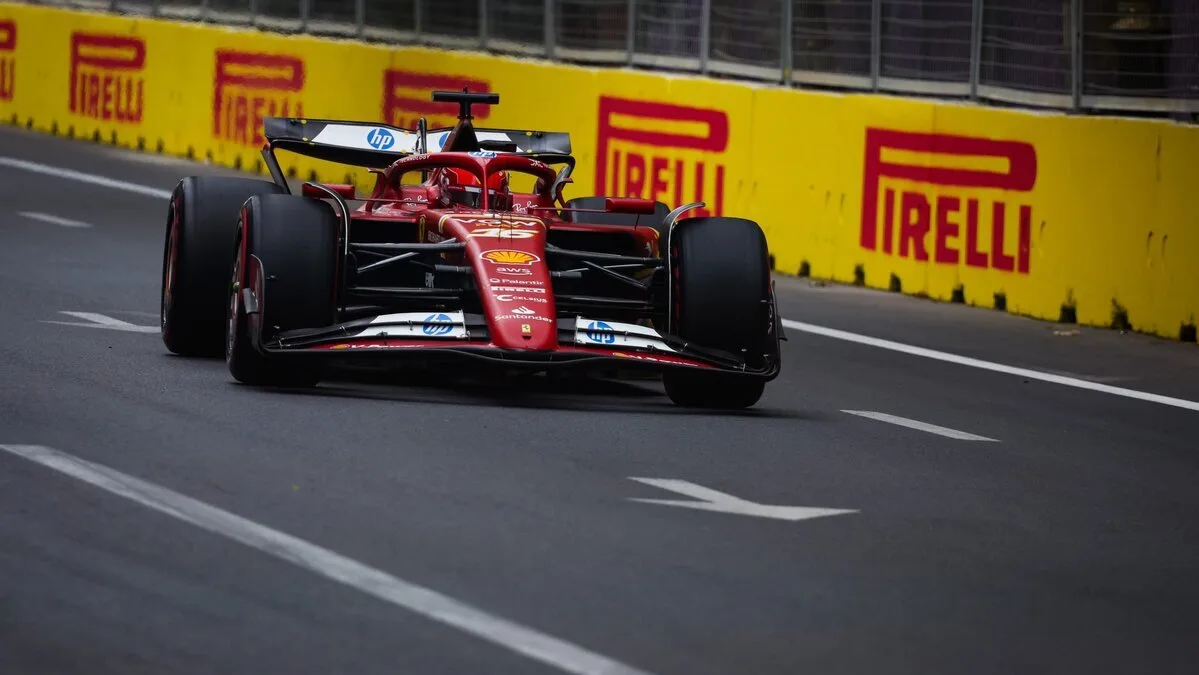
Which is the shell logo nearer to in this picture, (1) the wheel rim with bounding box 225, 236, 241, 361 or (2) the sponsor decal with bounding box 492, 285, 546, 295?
(2) the sponsor decal with bounding box 492, 285, 546, 295

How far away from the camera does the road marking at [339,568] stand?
21.7ft

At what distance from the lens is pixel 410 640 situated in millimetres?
6711

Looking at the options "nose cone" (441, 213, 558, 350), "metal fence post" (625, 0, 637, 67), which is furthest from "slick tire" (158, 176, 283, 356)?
"metal fence post" (625, 0, 637, 67)

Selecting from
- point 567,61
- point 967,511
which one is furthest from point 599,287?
point 567,61

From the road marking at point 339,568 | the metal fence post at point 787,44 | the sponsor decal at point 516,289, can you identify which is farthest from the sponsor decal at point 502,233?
the metal fence post at point 787,44

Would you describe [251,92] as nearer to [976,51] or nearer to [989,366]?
[976,51]

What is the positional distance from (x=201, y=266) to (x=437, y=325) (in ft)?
6.56

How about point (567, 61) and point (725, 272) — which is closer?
point (725, 272)

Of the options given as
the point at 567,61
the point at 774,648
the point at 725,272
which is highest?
the point at 567,61

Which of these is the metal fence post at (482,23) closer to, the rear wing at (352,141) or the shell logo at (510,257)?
the rear wing at (352,141)

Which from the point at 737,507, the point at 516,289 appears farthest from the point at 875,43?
the point at 737,507

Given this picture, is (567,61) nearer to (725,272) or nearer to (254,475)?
(725,272)

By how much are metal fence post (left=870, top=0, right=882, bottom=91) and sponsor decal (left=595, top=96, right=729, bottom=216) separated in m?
1.30

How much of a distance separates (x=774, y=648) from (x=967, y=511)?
2600 mm
